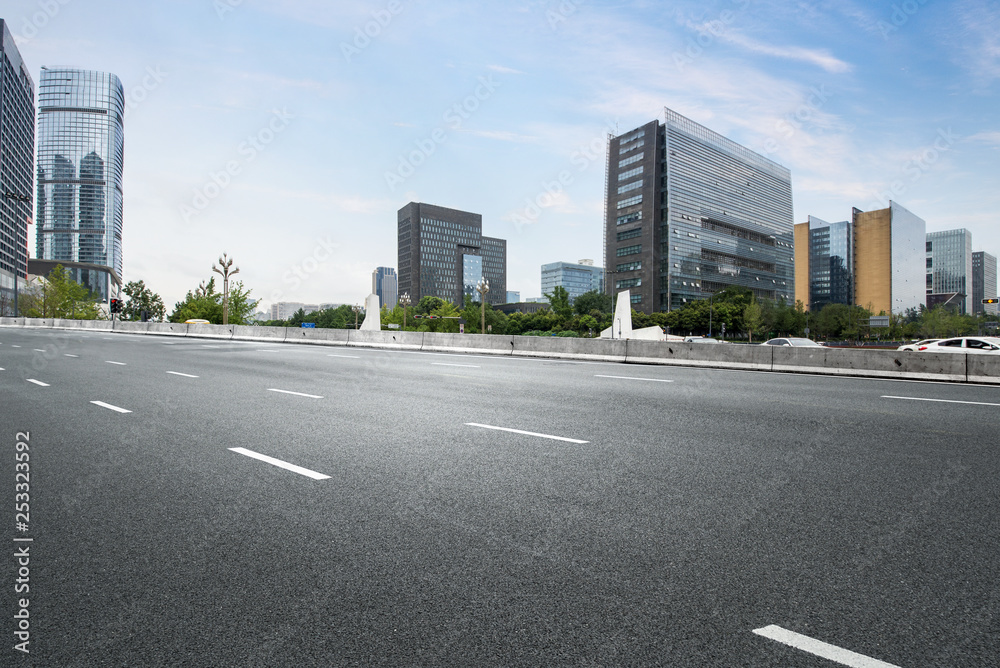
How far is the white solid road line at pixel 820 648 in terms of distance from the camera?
2477mm

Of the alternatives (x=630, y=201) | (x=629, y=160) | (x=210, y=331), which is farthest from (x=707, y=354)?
(x=629, y=160)

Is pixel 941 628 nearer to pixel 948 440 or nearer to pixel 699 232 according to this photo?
pixel 948 440

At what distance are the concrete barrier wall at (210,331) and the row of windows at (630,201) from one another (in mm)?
123678

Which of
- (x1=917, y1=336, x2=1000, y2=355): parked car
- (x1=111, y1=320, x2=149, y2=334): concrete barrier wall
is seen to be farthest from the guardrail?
(x1=111, y1=320, x2=149, y2=334): concrete barrier wall

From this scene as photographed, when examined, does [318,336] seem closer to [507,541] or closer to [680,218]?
[507,541]

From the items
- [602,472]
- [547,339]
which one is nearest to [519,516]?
A: [602,472]

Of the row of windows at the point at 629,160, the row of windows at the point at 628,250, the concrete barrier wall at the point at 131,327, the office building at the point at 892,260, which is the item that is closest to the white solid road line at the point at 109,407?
the concrete barrier wall at the point at 131,327

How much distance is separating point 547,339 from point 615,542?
22292mm

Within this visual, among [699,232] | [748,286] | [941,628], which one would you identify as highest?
[699,232]

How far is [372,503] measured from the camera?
4695 millimetres

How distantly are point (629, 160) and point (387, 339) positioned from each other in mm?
136930

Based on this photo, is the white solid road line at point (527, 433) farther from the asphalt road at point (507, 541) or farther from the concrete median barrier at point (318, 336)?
the concrete median barrier at point (318, 336)

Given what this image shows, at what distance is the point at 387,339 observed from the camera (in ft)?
108

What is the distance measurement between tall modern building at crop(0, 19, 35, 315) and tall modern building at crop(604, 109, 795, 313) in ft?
466
